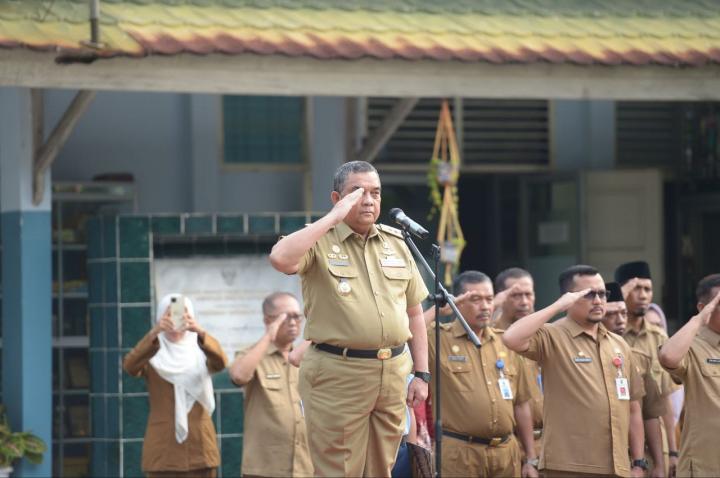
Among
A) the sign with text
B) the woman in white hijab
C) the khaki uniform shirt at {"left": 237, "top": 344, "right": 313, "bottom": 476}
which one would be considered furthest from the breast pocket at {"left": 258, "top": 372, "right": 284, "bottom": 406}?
the sign with text

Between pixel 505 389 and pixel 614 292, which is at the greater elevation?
pixel 614 292

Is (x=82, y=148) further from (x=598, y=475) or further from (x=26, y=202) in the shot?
(x=598, y=475)

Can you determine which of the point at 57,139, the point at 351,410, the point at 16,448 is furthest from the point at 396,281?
the point at 16,448

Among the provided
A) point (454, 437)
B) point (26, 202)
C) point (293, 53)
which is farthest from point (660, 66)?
point (26, 202)

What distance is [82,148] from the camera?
12.5 meters

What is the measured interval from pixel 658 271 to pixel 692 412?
5.14 metres

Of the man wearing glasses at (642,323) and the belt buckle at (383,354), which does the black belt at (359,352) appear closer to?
the belt buckle at (383,354)

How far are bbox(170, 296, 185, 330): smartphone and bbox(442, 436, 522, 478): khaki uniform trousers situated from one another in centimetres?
191

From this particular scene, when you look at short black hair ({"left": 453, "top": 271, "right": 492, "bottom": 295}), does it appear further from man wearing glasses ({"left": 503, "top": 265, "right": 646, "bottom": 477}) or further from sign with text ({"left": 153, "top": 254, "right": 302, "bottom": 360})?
sign with text ({"left": 153, "top": 254, "right": 302, "bottom": 360})

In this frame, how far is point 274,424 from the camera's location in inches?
372

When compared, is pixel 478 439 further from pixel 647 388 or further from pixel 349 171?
pixel 349 171

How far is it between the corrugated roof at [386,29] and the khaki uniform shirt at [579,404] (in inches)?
108

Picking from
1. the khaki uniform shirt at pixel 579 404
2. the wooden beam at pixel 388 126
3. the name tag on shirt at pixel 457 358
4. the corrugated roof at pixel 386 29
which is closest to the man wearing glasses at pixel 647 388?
the khaki uniform shirt at pixel 579 404

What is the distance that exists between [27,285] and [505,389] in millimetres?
Result: 3603
